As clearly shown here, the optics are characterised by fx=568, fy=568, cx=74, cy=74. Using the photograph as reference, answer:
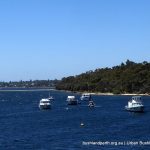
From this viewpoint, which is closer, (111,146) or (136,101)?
(111,146)

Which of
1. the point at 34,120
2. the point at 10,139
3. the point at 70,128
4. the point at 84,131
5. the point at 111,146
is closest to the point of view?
the point at 111,146

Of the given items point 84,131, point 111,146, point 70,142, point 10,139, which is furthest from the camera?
point 84,131

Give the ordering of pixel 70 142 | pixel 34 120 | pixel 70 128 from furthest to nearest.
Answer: pixel 34 120, pixel 70 128, pixel 70 142

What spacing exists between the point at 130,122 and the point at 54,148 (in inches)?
1838

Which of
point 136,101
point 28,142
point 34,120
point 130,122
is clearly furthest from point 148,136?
point 136,101

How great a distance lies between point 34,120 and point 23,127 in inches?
771

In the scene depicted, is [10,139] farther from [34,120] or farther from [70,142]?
[34,120]

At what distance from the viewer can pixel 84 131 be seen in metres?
108

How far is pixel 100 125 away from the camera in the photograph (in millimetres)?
121125

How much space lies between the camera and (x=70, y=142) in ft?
298

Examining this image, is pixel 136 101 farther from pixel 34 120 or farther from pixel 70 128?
pixel 70 128

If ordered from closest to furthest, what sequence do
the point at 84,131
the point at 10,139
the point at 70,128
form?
the point at 10,139, the point at 84,131, the point at 70,128

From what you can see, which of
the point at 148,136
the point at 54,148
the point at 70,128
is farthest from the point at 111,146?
the point at 70,128

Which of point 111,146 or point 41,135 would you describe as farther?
point 41,135
